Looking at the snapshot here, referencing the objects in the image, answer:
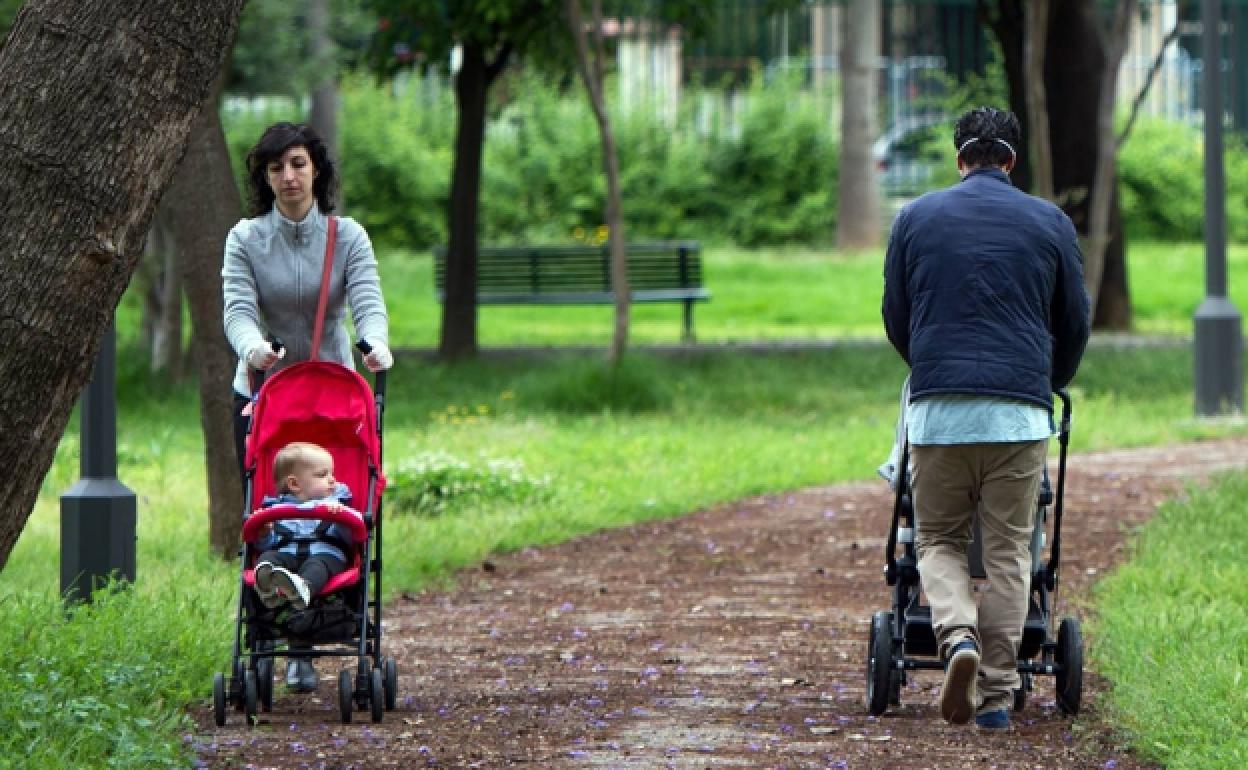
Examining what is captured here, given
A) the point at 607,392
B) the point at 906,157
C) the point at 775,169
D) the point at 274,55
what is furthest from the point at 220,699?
the point at 906,157

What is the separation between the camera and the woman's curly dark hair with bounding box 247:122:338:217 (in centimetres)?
662

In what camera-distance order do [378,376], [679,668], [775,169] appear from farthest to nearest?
1. [775,169]
2. [679,668]
3. [378,376]

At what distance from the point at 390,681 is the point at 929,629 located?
1537 millimetres

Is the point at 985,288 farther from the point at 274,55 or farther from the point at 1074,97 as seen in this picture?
the point at 274,55

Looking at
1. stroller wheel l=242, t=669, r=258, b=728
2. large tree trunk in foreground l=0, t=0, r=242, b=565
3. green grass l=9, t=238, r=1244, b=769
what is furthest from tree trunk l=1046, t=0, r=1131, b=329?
large tree trunk in foreground l=0, t=0, r=242, b=565

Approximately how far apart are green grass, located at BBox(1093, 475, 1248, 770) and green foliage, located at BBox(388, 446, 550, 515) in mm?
3156

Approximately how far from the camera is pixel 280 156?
21.7ft

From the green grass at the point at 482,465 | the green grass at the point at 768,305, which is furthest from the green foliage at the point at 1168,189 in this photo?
the green grass at the point at 482,465

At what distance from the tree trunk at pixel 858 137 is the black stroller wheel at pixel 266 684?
25536 mm

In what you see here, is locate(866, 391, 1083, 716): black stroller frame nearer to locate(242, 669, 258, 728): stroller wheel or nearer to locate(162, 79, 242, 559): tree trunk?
locate(242, 669, 258, 728): stroller wheel

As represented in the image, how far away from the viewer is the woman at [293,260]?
6.62 m

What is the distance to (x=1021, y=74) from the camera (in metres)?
19.6

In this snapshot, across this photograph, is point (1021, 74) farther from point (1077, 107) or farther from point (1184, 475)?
point (1184, 475)

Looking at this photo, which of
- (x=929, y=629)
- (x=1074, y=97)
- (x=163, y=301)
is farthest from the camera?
(x=1074, y=97)
